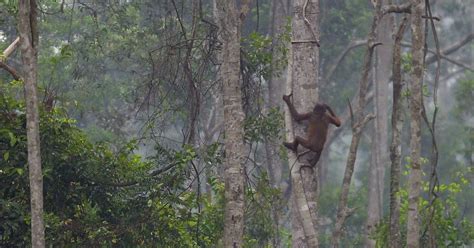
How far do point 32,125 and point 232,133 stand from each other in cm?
233

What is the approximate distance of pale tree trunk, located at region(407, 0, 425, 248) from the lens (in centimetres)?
823

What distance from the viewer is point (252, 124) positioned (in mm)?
10430

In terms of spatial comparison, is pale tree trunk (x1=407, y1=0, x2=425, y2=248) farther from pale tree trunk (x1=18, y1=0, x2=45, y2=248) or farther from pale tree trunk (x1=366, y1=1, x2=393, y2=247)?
pale tree trunk (x1=366, y1=1, x2=393, y2=247)

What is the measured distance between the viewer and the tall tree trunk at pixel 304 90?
855 centimetres

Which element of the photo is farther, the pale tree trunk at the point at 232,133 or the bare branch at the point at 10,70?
the bare branch at the point at 10,70

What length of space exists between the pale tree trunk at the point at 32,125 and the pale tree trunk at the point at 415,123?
3.37 metres

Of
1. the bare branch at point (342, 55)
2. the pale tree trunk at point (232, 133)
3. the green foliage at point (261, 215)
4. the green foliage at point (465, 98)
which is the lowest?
the green foliage at point (261, 215)

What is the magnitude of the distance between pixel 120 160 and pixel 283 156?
3.00m

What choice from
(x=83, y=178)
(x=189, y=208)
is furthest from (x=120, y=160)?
(x=189, y=208)

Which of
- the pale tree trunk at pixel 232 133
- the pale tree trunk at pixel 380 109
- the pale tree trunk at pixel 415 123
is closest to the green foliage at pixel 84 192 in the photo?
the pale tree trunk at pixel 232 133

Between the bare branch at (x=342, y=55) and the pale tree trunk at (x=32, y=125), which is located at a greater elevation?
the bare branch at (x=342, y=55)

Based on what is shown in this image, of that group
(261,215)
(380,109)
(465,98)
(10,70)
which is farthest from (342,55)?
(10,70)

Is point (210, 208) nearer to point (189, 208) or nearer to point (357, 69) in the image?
point (189, 208)

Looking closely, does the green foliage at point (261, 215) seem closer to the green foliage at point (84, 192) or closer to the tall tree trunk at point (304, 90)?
the green foliage at point (84, 192)
